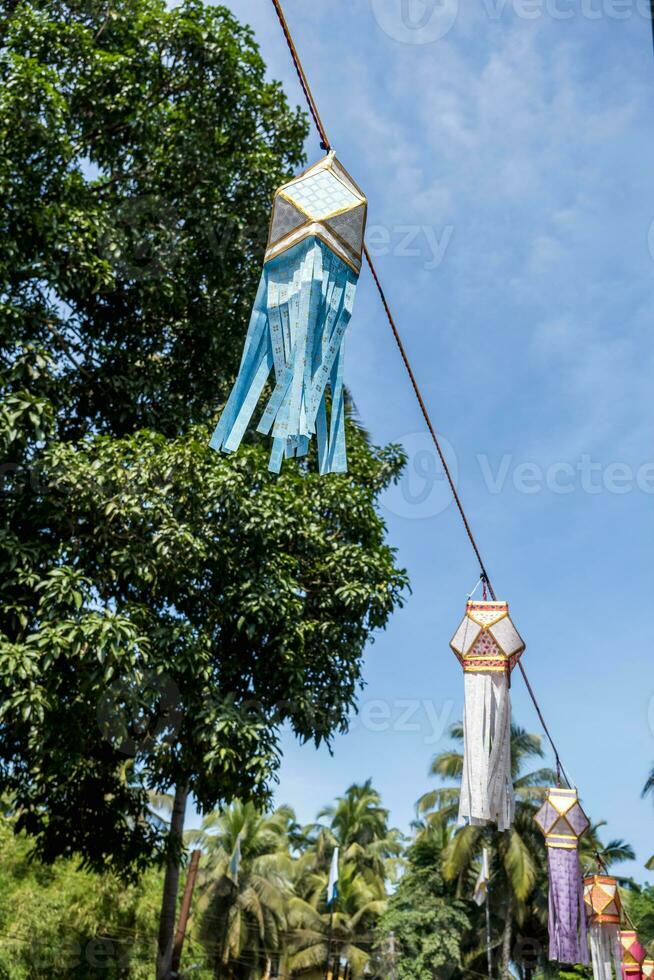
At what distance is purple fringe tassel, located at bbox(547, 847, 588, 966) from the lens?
1118cm

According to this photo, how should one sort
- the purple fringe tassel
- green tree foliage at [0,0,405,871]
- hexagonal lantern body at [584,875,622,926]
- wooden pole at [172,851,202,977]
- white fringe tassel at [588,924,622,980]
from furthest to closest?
wooden pole at [172,851,202,977]
hexagonal lantern body at [584,875,622,926]
white fringe tassel at [588,924,622,980]
the purple fringe tassel
green tree foliage at [0,0,405,871]

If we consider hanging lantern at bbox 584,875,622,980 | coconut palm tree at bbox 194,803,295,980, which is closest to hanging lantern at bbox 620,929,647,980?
hanging lantern at bbox 584,875,622,980

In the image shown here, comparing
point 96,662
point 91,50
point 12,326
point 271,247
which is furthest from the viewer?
point 91,50

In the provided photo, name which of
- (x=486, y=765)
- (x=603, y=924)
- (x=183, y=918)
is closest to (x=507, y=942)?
(x=183, y=918)

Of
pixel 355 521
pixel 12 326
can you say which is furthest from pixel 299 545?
pixel 12 326

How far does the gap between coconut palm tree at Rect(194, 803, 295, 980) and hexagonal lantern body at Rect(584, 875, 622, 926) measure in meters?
15.7

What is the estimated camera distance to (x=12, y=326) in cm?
926

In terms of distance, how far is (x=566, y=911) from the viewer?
443 inches

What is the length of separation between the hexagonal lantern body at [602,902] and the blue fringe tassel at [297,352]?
36.7 ft

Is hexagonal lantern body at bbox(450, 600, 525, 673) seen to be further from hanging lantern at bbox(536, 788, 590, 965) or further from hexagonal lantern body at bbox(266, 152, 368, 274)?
hanging lantern at bbox(536, 788, 590, 965)

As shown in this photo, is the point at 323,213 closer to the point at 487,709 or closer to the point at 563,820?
the point at 487,709

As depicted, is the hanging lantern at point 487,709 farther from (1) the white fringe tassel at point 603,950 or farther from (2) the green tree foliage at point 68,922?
(2) the green tree foliage at point 68,922

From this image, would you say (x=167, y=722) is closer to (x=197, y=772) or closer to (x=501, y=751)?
(x=197, y=772)

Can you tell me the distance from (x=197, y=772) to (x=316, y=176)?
260 inches
